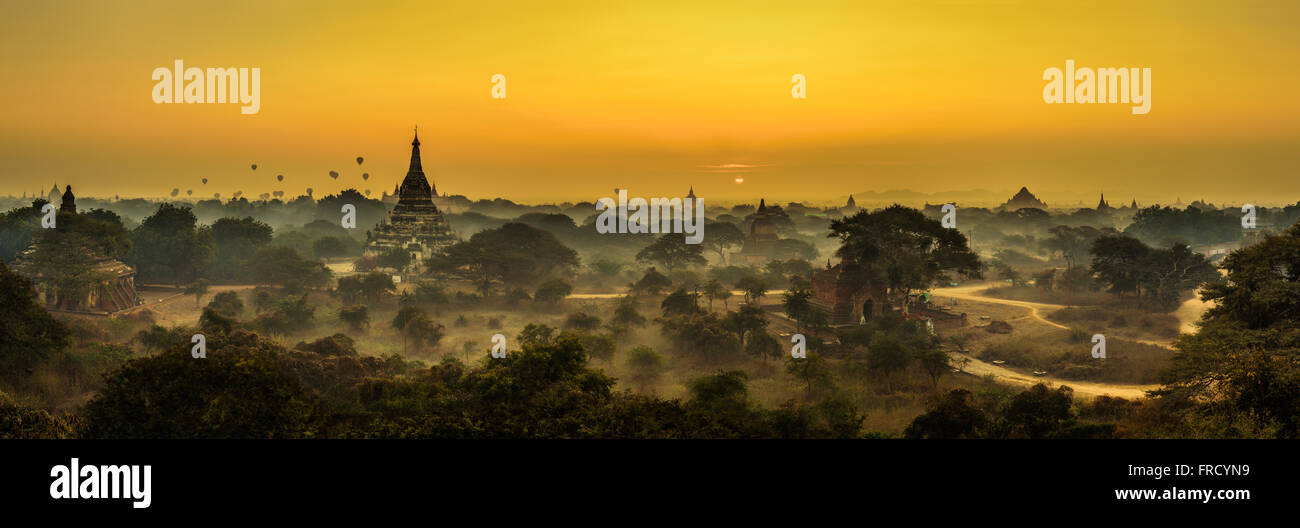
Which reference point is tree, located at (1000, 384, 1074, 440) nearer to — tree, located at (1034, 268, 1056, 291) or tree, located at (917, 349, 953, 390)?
tree, located at (917, 349, 953, 390)

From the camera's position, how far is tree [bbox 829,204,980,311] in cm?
4697

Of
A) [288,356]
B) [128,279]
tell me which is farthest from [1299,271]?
[128,279]

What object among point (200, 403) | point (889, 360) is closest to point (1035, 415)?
point (889, 360)

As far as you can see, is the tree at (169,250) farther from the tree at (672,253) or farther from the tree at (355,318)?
the tree at (672,253)

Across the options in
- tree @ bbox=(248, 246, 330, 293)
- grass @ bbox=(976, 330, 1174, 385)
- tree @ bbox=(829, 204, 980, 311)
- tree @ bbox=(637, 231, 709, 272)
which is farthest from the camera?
tree @ bbox=(637, 231, 709, 272)

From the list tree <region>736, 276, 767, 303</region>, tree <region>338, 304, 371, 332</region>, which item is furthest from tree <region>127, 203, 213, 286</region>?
tree <region>736, 276, 767, 303</region>

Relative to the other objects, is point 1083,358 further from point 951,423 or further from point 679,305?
point 679,305

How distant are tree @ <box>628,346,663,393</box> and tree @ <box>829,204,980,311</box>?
1786 cm

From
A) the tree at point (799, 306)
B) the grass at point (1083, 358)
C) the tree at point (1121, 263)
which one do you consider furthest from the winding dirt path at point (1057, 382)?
the tree at point (1121, 263)
